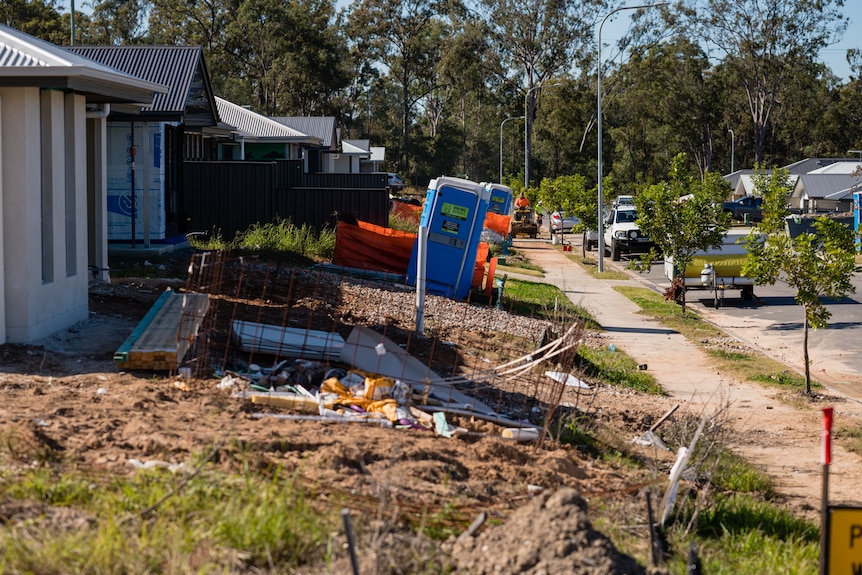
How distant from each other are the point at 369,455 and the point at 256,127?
107ft

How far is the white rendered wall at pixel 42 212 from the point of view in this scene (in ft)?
33.3

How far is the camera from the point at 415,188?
271ft

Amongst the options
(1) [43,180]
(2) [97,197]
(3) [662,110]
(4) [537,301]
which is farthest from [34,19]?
(1) [43,180]

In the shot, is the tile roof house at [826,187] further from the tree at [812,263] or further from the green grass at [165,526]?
the green grass at [165,526]

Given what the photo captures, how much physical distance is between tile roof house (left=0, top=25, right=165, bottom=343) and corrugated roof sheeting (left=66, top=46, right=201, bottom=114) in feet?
27.6

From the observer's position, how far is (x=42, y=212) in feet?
35.8

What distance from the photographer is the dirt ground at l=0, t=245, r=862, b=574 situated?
5578mm

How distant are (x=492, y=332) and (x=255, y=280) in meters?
3.85

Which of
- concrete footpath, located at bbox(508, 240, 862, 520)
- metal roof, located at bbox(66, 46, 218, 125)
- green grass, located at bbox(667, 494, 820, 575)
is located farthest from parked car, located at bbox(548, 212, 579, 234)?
green grass, located at bbox(667, 494, 820, 575)

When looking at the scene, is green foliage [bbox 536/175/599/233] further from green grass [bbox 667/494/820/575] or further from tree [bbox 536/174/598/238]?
green grass [bbox 667/494/820/575]

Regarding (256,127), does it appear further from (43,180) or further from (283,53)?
(283,53)

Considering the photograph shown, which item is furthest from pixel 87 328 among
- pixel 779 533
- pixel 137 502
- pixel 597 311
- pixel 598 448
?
pixel 597 311

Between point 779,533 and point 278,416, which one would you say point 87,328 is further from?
point 779,533

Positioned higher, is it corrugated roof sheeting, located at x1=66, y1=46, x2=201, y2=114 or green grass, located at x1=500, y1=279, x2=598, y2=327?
corrugated roof sheeting, located at x1=66, y1=46, x2=201, y2=114
